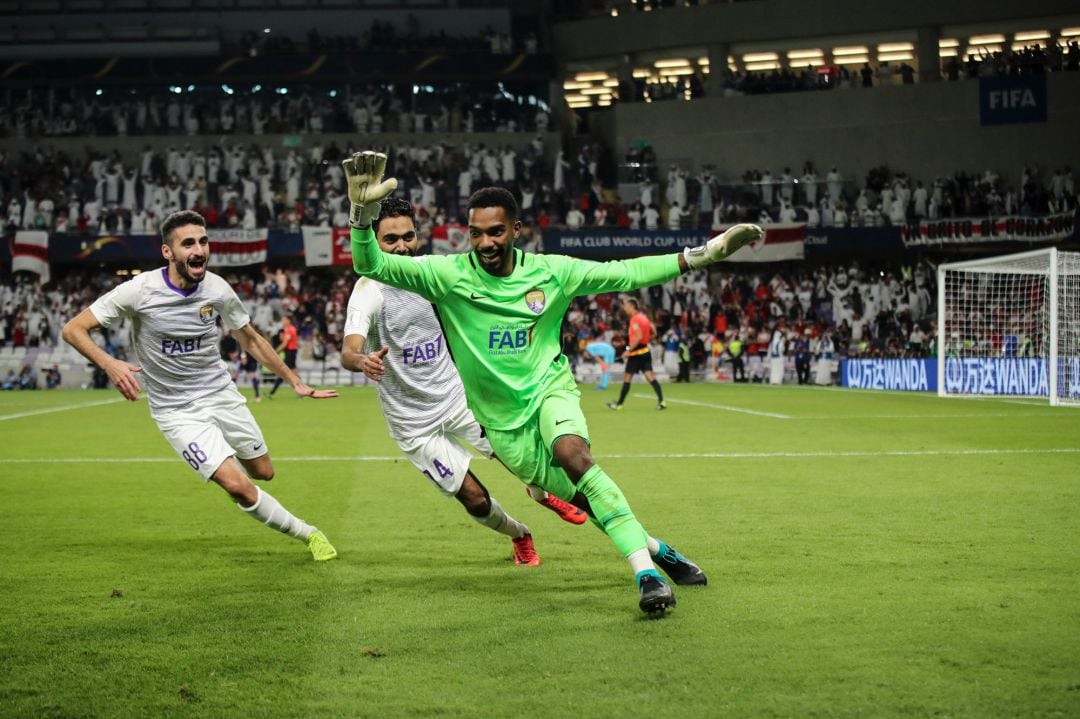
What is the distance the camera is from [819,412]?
23344 millimetres

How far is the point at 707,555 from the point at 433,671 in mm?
3295

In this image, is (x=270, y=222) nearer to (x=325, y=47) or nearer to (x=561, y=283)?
(x=325, y=47)

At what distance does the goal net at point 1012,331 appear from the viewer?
24.5 meters

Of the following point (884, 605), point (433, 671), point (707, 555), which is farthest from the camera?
point (707, 555)

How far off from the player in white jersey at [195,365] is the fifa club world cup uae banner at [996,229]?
3649 centimetres

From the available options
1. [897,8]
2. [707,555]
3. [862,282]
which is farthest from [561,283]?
[897,8]

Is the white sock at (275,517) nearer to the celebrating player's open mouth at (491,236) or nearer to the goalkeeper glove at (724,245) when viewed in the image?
the celebrating player's open mouth at (491,236)

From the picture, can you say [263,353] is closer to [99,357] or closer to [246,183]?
[99,357]

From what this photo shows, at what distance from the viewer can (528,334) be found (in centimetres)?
676

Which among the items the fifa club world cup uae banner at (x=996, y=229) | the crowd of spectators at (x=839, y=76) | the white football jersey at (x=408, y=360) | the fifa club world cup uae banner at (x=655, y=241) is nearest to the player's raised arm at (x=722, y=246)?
the white football jersey at (x=408, y=360)

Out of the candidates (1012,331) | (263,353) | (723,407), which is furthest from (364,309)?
(1012,331)

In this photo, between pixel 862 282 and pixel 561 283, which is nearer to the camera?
pixel 561 283

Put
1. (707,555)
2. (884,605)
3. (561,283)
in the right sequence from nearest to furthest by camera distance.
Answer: (884,605)
(561,283)
(707,555)

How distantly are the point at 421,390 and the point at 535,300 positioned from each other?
172cm
